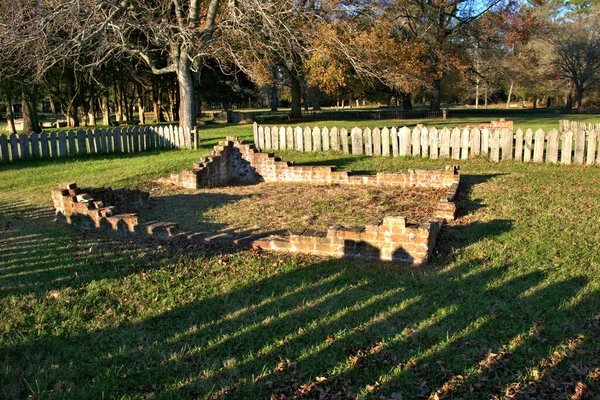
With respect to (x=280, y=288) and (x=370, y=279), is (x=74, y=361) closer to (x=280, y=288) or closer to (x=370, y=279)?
(x=280, y=288)

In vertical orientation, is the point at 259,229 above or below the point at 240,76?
below

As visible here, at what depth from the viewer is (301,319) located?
4340 mm

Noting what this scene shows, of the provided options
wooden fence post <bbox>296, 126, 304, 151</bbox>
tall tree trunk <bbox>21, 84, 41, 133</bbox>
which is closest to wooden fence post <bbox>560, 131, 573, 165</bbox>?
wooden fence post <bbox>296, 126, 304, 151</bbox>

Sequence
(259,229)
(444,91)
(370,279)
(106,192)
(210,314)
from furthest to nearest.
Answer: (444,91), (106,192), (259,229), (370,279), (210,314)

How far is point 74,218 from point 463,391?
6.44 m

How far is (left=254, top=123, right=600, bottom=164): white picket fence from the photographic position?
1301 cm

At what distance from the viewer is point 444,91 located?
62969 mm

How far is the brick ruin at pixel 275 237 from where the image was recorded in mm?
5703

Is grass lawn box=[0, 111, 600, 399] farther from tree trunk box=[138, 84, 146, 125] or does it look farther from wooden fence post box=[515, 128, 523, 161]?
tree trunk box=[138, 84, 146, 125]

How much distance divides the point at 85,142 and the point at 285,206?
10.8 metres

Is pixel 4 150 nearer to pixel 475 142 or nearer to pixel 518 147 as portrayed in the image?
pixel 475 142

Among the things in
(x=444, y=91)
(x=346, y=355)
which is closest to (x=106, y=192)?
(x=346, y=355)

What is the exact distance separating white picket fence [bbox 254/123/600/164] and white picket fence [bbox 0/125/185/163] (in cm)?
430

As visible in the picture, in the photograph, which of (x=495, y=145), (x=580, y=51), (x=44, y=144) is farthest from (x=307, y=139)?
→ (x=580, y=51)
